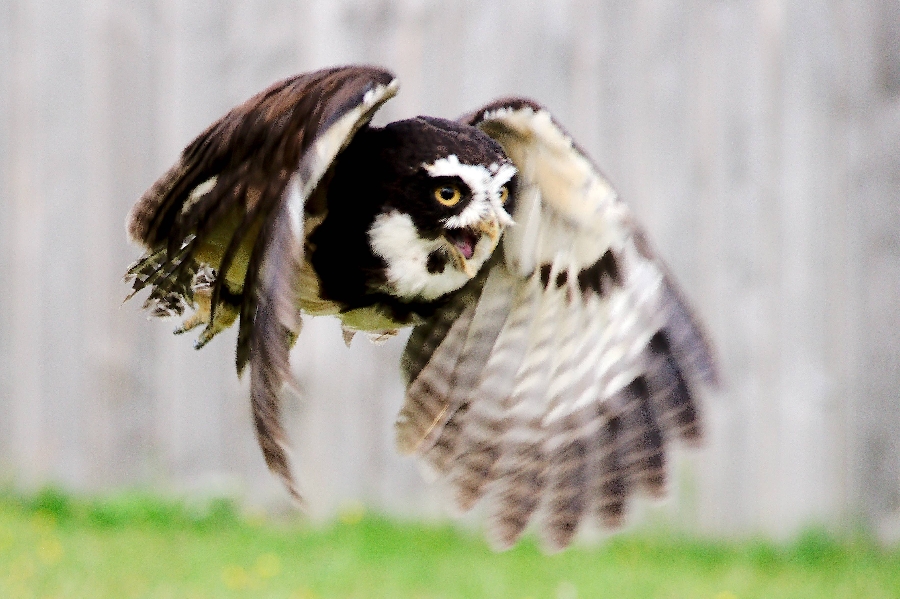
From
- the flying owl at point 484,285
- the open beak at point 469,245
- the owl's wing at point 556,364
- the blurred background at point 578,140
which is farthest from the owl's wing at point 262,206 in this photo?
the blurred background at point 578,140

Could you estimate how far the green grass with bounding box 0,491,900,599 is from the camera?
132 inches

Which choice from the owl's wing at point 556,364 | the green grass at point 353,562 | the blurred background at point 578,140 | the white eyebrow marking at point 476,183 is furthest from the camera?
the blurred background at point 578,140

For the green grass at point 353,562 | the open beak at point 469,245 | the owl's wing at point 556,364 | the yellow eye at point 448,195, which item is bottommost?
the green grass at point 353,562

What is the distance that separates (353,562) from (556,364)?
47.1 inches

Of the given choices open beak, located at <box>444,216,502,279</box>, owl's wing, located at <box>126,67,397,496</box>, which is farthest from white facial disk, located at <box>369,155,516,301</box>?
owl's wing, located at <box>126,67,397,496</box>

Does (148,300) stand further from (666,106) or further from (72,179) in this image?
(666,106)

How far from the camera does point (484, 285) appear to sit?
2812 mm

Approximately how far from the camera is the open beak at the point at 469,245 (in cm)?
226

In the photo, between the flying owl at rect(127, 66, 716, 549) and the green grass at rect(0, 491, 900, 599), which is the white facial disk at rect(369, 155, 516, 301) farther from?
the green grass at rect(0, 491, 900, 599)

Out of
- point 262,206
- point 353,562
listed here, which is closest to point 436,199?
point 262,206

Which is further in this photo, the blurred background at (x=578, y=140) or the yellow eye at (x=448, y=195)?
the blurred background at (x=578, y=140)

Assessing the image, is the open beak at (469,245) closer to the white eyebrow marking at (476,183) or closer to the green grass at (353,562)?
the white eyebrow marking at (476,183)

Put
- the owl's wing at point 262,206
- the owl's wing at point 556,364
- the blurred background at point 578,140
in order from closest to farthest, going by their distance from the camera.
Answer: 1. the owl's wing at point 262,206
2. the owl's wing at point 556,364
3. the blurred background at point 578,140

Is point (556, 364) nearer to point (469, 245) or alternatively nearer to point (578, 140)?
point (469, 245)
